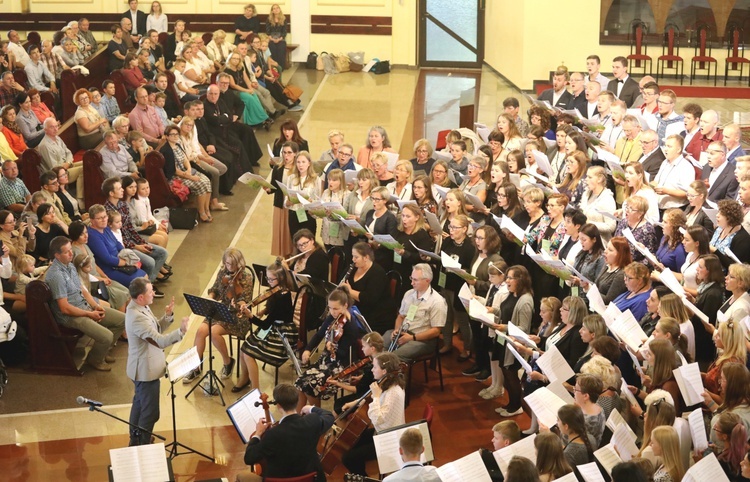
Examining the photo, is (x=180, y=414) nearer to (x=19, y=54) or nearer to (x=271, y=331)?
(x=271, y=331)

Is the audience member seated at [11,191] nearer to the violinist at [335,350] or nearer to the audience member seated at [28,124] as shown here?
the audience member seated at [28,124]

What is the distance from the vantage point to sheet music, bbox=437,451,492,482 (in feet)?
16.9

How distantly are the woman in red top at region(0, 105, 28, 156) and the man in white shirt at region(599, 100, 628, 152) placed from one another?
6260 millimetres

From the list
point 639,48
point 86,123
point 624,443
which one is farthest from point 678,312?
point 639,48

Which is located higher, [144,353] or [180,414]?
[144,353]

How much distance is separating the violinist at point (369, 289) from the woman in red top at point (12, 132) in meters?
4.64

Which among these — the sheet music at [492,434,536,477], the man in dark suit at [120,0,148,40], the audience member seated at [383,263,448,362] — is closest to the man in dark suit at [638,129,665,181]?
the audience member seated at [383,263,448,362]

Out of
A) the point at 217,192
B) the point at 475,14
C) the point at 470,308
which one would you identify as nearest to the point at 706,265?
the point at 470,308

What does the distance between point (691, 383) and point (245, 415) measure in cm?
270

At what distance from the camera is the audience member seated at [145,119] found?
1209 cm

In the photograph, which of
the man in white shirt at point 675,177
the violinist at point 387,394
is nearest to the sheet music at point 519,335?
the violinist at point 387,394

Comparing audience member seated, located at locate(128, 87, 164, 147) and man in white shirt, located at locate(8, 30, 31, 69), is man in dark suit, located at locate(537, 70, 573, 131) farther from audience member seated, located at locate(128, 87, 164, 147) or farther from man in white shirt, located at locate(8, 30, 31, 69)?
man in white shirt, located at locate(8, 30, 31, 69)

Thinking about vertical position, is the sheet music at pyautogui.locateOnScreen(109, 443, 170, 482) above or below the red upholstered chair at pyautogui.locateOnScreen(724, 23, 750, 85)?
below

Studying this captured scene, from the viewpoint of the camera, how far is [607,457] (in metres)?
Answer: 5.35
